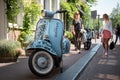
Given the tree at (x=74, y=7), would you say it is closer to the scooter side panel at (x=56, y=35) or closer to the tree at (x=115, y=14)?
the scooter side panel at (x=56, y=35)

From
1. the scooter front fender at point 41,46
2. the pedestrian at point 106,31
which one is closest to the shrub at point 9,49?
the scooter front fender at point 41,46

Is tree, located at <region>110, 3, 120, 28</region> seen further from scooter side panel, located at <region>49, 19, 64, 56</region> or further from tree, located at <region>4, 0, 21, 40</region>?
scooter side panel, located at <region>49, 19, 64, 56</region>

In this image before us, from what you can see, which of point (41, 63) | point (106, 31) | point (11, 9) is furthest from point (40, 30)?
point (11, 9)

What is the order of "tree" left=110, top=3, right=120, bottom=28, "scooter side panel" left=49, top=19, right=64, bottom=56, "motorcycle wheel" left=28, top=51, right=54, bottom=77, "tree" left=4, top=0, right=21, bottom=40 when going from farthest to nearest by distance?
"tree" left=110, top=3, right=120, bottom=28, "tree" left=4, top=0, right=21, bottom=40, "scooter side panel" left=49, top=19, right=64, bottom=56, "motorcycle wheel" left=28, top=51, right=54, bottom=77

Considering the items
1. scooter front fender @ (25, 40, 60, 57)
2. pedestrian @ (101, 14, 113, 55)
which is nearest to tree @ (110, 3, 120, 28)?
pedestrian @ (101, 14, 113, 55)

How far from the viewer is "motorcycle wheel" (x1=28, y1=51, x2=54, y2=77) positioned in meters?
8.08

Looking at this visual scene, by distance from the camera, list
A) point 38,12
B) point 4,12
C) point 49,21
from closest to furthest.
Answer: point 49,21, point 4,12, point 38,12

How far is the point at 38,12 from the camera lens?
58.9ft

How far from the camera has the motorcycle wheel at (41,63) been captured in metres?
8.08

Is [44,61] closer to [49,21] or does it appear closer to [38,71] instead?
[38,71]

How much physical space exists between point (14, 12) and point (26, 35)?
1550 mm

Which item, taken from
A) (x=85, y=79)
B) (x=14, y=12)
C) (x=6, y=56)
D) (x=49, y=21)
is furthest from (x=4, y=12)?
(x=85, y=79)

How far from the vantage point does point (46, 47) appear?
27.2 ft

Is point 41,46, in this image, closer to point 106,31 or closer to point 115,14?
point 106,31
